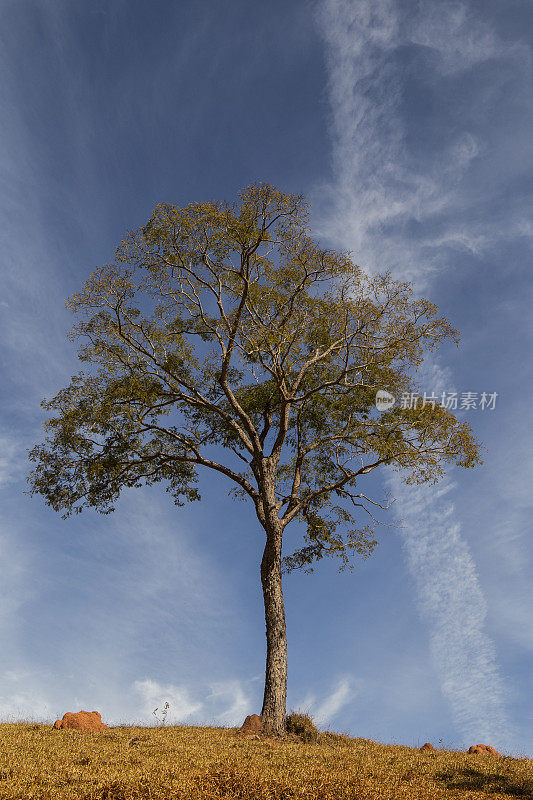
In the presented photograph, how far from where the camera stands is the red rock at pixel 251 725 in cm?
1391

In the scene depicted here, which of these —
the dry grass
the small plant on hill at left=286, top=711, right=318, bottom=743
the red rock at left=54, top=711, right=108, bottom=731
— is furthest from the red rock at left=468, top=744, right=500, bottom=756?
the red rock at left=54, top=711, right=108, bottom=731

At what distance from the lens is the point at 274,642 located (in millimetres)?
15469

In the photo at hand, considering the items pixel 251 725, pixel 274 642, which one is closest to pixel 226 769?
pixel 251 725

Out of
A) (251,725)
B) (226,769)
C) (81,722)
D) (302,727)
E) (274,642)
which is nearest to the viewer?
(226,769)

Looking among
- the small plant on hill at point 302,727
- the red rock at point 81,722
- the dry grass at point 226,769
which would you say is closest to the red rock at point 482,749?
the dry grass at point 226,769

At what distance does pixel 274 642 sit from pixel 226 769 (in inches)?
277

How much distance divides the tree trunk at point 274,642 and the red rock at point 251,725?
138 mm

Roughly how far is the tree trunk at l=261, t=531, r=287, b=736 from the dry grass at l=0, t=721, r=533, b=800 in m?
1.17

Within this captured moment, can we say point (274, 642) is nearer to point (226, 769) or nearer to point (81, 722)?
point (81, 722)

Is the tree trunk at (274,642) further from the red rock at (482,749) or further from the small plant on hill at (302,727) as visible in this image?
the red rock at (482,749)

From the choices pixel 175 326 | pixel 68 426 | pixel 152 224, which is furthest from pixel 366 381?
pixel 68 426

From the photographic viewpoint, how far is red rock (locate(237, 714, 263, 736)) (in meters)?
13.9

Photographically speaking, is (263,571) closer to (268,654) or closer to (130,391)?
(268,654)

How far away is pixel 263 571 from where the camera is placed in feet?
54.0
